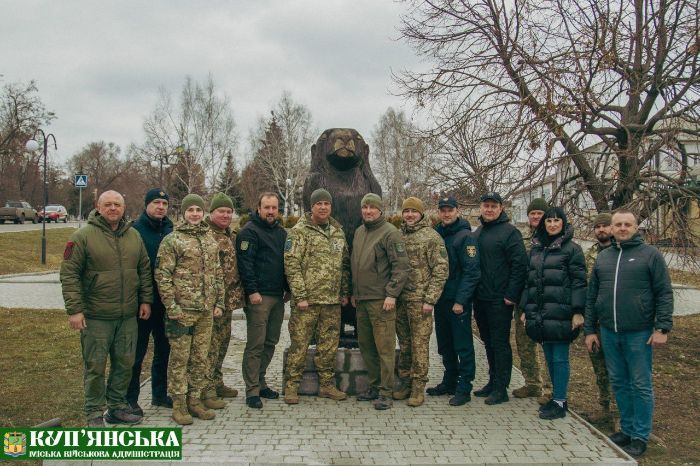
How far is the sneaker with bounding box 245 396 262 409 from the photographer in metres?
5.01

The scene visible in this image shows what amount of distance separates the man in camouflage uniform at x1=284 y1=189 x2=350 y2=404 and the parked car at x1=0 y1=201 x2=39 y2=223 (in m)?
37.0

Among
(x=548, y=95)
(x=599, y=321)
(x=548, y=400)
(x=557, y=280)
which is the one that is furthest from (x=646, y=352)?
(x=548, y=95)

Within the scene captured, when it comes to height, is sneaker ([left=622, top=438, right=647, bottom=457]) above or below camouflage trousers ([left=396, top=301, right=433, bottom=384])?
below

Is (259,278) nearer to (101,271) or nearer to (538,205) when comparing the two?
(101,271)

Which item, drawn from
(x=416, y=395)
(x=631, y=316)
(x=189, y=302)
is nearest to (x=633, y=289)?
(x=631, y=316)

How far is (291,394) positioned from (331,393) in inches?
16.0

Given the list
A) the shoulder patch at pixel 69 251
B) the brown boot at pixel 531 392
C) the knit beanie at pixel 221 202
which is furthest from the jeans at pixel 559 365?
the shoulder patch at pixel 69 251

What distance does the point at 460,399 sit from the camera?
5.22 m

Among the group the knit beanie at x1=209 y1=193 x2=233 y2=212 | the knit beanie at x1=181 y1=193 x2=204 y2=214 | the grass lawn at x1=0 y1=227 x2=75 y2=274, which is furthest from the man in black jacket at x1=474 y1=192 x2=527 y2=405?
the grass lawn at x1=0 y1=227 x2=75 y2=274

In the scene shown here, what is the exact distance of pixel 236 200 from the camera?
43938 millimetres

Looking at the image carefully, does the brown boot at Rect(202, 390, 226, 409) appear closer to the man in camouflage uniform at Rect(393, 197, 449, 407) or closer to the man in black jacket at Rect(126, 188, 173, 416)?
the man in black jacket at Rect(126, 188, 173, 416)

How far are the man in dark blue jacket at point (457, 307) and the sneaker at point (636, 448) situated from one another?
147 cm

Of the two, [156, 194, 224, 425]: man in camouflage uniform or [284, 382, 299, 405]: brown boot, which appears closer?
[156, 194, 224, 425]: man in camouflage uniform

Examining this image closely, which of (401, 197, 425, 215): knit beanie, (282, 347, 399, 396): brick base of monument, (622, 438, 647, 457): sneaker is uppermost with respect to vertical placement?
(401, 197, 425, 215): knit beanie
